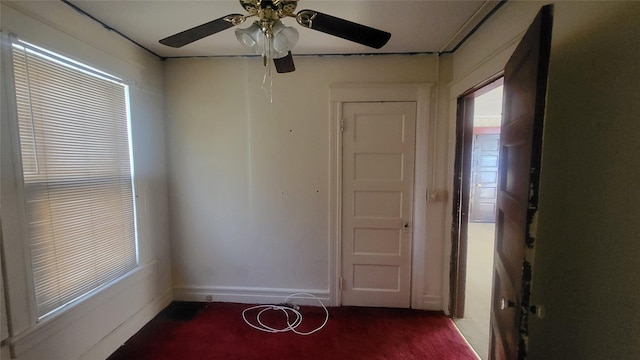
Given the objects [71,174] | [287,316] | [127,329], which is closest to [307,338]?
[287,316]

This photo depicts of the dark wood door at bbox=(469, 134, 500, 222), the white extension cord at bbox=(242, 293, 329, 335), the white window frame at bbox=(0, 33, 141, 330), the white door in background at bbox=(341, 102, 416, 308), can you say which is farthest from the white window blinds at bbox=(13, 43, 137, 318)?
the dark wood door at bbox=(469, 134, 500, 222)

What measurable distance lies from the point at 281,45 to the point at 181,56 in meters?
1.67

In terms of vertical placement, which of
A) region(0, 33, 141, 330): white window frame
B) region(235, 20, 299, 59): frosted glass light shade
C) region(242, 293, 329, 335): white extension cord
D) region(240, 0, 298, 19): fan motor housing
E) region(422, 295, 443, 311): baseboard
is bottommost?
region(242, 293, 329, 335): white extension cord

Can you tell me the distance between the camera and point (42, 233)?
1.48m

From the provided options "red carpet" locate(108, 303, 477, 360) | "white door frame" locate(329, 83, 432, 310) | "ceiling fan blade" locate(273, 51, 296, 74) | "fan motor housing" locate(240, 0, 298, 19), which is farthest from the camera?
"white door frame" locate(329, 83, 432, 310)

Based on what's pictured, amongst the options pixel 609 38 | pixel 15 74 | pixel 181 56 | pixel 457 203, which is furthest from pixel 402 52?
pixel 15 74

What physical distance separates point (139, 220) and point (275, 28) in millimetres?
1978

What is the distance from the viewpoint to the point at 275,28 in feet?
4.02

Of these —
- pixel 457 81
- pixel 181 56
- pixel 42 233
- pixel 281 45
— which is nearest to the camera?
pixel 281 45

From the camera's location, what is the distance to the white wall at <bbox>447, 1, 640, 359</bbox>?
2.75 feet

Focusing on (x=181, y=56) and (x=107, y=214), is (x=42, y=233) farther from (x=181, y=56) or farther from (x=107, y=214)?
(x=181, y=56)

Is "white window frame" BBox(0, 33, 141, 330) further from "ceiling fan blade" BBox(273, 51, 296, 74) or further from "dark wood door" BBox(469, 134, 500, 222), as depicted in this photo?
"dark wood door" BBox(469, 134, 500, 222)

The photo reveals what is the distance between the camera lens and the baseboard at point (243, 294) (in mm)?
2598

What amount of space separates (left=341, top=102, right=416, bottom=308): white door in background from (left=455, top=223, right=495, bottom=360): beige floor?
544 mm
